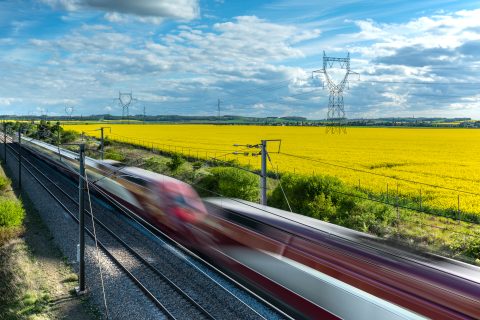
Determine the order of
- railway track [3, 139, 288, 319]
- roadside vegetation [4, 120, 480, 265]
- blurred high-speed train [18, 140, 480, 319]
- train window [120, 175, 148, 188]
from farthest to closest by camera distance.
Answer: train window [120, 175, 148, 188], roadside vegetation [4, 120, 480, 265], railway track [3, 139, 288, 319], blurred high-speed train [18, 140, 480, 319]

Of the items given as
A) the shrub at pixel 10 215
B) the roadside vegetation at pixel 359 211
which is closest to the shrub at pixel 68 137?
the roadside vegetation at pixel 359 211

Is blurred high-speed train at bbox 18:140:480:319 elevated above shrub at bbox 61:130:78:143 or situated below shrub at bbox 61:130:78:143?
below

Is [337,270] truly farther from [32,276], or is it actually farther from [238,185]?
[238,185]

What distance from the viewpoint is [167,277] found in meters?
16.8

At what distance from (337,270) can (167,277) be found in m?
7.86

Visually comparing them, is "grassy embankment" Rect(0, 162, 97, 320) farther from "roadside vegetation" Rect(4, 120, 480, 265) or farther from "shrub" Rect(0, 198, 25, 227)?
"roadside vegetation" Rect(4, 120, 480, 265)

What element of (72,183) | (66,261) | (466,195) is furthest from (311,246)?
(72,183)

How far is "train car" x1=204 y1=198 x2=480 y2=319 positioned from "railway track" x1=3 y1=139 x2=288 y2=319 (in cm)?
104

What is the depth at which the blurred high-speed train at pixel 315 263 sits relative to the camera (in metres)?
9.15

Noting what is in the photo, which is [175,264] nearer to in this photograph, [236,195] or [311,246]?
[311,246]

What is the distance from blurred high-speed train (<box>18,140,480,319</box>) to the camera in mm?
9148

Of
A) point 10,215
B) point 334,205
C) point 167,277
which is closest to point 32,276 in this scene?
point 167,277

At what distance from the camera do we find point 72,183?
38.4m

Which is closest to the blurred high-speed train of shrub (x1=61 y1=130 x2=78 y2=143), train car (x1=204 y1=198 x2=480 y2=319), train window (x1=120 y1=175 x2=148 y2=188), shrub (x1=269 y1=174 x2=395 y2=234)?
train car (x1=204 y1=198 x2=480 y2=319)
